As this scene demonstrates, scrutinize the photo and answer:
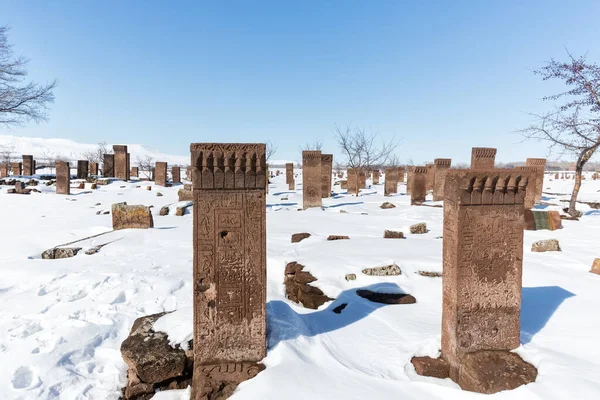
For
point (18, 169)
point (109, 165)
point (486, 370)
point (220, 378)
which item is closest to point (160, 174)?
point (109, 165)

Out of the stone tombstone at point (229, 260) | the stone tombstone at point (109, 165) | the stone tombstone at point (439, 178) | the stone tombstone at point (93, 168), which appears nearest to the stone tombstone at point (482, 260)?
Result: the stone tombstone at point (229, 260)

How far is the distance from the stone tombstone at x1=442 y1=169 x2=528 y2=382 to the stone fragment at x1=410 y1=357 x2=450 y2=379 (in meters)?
0.06

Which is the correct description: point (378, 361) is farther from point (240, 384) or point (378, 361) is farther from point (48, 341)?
point (48, 341)

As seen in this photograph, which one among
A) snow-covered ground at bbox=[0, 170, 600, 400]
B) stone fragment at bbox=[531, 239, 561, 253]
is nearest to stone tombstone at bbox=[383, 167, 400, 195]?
snow-covered ground at bbox=[0, 170, 600, 400]

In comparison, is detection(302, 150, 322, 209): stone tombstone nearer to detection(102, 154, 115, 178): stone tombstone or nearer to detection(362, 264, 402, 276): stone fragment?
detection(362, 264, 402, 276): stone fragment

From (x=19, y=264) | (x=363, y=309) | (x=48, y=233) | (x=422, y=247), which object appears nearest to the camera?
(x=363, y=309)

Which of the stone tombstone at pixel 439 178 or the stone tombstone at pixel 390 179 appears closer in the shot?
the stone tombstone at pixel 439 178

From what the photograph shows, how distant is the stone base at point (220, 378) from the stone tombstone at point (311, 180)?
434 inches

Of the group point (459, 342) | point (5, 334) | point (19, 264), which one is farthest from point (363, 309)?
point (19, 264)

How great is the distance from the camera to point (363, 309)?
4.25 metres

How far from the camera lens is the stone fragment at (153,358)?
3.24 meters

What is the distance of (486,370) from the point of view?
287 centimetres

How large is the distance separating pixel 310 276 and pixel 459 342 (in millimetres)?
2644

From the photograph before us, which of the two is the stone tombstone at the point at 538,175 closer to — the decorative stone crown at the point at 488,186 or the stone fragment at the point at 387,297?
the stone fragment at the point at 387,297
